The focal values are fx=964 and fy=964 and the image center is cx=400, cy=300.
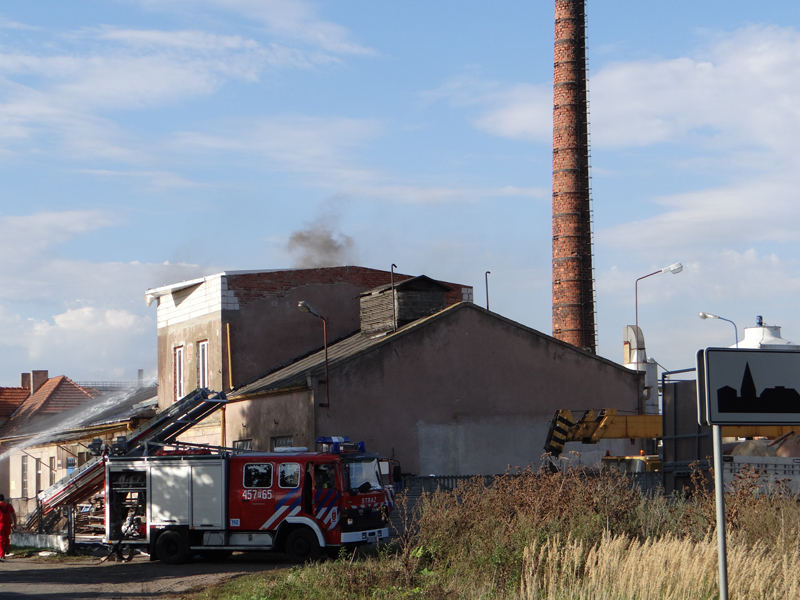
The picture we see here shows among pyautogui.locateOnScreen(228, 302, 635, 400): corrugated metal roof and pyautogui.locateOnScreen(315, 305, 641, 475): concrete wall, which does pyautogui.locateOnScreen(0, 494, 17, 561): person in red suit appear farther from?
pyautogui.locateOnScreen(315, 305, 641, 475): concrete wall

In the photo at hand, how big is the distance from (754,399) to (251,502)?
12.7m

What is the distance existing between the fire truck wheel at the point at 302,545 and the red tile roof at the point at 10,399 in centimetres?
4014

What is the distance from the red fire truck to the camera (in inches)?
691

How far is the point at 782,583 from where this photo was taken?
906cm

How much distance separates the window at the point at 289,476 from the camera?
58.2ft

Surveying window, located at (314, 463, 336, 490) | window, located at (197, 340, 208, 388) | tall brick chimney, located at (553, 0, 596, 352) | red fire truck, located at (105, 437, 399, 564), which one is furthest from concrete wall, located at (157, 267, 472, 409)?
window, located at (314, 463, 336, 490)

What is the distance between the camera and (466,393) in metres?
25.7

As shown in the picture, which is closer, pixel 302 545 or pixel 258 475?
pixel 302 545

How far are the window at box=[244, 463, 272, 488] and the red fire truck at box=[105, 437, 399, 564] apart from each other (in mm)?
19

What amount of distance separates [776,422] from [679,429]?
40.0 ft

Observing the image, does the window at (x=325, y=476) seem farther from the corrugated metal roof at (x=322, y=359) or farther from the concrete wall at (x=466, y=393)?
the corrugated metal roof at (x=322, y=359)

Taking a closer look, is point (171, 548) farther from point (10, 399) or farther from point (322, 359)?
point (10, 399)

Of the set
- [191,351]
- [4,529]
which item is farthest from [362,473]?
[191,351]

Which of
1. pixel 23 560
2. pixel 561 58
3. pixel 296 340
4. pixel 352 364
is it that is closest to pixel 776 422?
pixel 352 364
